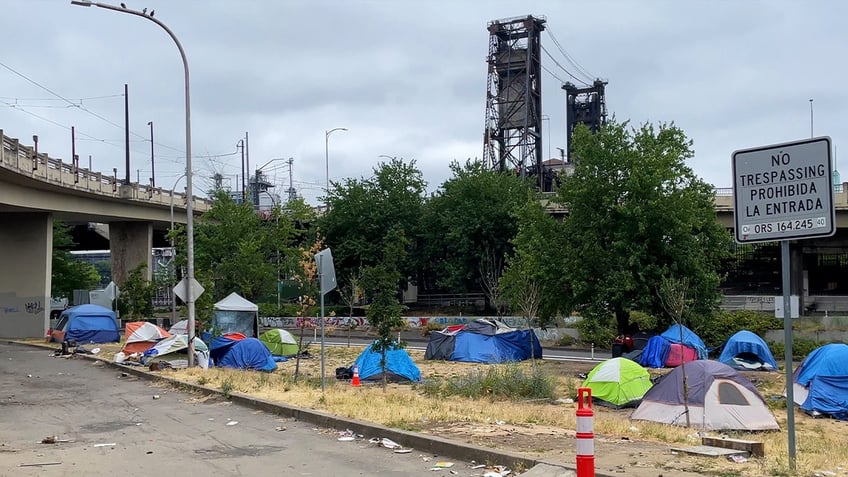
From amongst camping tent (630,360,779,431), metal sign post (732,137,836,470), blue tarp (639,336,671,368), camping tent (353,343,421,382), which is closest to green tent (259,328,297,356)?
camping tent (353,343,421,382)

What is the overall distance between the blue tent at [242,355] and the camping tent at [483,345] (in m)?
9.75

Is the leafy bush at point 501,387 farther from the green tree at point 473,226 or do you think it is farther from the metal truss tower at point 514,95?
the metal truss tower at point 514,95

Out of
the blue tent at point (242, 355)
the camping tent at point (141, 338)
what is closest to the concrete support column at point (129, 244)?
the camping tent at point (141, 338)

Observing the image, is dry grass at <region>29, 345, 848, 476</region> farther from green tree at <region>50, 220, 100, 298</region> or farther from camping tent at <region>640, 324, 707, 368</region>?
green tree at <region>50, 220, 100, 298</region>

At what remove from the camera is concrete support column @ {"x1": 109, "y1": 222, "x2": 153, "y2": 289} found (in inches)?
2343

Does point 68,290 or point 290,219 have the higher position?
point 290,219

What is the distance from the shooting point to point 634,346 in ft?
109

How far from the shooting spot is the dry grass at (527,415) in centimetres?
941

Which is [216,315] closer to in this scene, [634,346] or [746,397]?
[634,346]

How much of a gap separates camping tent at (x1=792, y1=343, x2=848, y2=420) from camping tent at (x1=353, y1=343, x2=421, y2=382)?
11.2 m

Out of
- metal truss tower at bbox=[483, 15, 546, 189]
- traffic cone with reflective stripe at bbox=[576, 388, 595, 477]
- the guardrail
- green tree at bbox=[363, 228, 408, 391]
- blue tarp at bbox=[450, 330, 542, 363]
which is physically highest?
metal truss tower at bbox=[483, 15, 546, 189]

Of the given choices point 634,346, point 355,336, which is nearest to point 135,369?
point 634,346

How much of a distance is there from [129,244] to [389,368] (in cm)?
3987

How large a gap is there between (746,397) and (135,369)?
1786 centimetres
